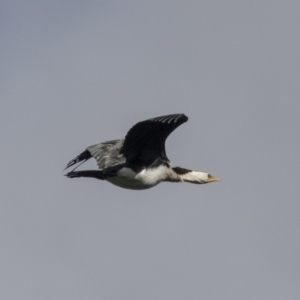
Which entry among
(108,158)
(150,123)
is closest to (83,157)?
(108,158)

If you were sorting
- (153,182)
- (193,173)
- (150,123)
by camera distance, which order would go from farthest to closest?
(193,173) → (153,182) → (150,123)

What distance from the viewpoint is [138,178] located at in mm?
21797

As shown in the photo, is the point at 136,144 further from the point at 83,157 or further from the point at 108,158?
the point at 83,157

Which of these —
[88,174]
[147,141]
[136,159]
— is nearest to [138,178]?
[136,159]

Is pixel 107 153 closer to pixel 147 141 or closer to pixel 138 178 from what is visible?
pixel 138 178

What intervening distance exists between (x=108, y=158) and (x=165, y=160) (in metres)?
0.98

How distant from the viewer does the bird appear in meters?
21.3

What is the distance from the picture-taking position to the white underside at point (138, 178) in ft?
71.2

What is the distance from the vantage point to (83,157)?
2341 cm

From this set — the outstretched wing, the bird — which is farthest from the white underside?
the outstretched wing

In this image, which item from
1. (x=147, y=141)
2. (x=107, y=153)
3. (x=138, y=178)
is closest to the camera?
(x=147, y=141)

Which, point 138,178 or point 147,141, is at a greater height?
point 147,141

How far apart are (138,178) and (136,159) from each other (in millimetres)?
304

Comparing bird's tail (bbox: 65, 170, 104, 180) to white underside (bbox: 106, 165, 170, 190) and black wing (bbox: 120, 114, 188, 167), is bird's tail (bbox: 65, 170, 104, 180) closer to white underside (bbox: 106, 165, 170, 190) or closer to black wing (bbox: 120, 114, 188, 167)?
white underside (bbox: 106, 165, 170, 190)
